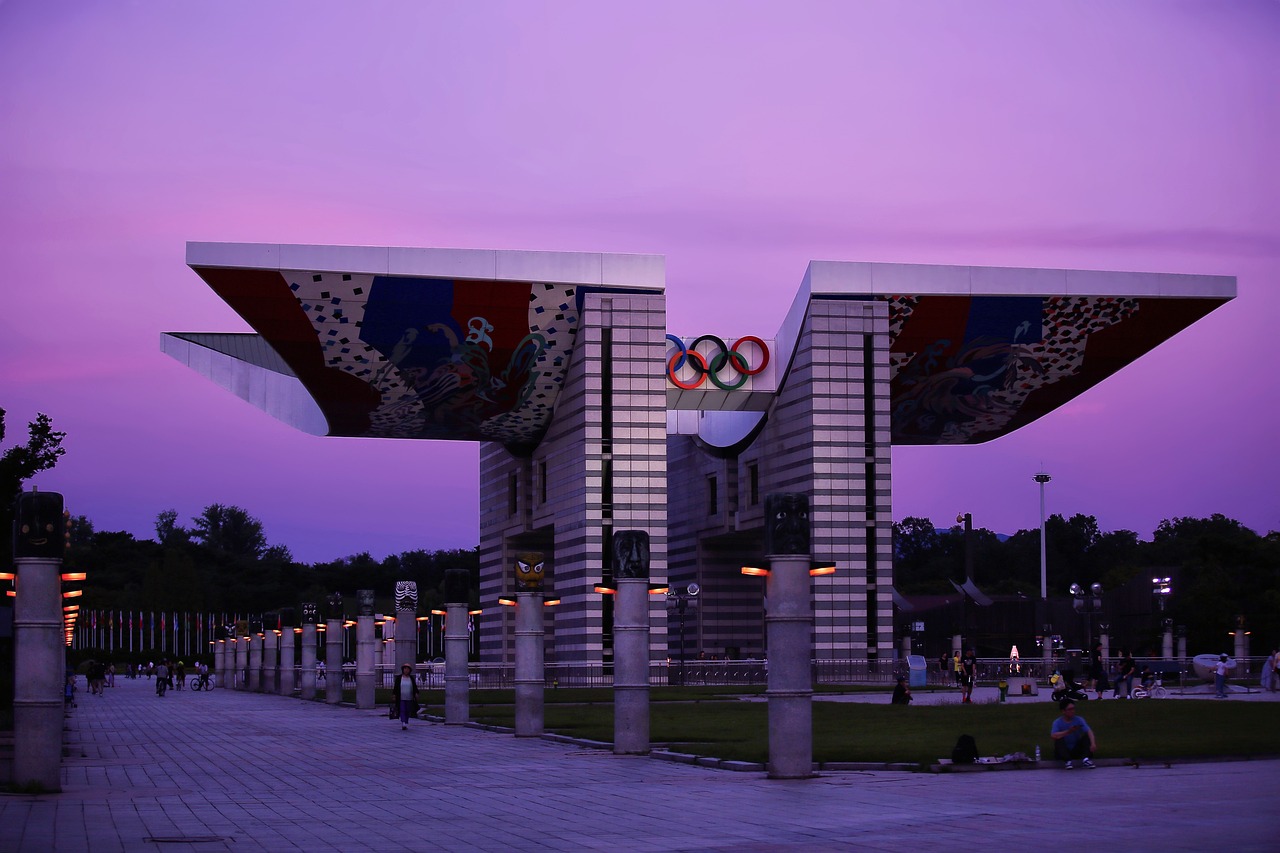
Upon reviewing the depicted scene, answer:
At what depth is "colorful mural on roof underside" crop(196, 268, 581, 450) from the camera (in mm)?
64312

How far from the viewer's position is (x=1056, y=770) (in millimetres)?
22391

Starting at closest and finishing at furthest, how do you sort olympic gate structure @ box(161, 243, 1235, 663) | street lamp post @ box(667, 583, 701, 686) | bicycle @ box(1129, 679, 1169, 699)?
bicycle @ box(1129, 679, 1169, 699) → olympic gate structure @ box(161, 243, 1235, 663) → street lamp post @ box(667, 583, 701, 686)

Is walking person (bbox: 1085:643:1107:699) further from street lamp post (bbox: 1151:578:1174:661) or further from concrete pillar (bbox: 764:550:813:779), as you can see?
concrete pillar (bbox: 764:550:813:779)

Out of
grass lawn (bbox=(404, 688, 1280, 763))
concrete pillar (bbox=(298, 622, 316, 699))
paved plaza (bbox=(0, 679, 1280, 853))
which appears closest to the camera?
paved plaza (bbox=(0, 679, 1280, 853))

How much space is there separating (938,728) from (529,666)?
8.74 m

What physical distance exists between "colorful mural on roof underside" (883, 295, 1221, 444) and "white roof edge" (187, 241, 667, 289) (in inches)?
487

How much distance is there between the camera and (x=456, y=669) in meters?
39.4

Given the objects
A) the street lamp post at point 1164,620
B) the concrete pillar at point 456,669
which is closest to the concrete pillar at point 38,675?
the concrete pillar at point 456,669

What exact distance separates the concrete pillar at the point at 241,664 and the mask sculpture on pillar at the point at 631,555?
55555mm

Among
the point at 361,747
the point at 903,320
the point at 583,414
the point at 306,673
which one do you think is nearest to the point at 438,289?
the point at 583,414

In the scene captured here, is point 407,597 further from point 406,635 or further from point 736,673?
point 736,673

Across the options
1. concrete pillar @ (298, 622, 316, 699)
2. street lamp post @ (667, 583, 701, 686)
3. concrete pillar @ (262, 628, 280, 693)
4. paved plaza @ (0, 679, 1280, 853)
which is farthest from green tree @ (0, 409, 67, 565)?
street lamp post @ (667, 583, 701, 686)

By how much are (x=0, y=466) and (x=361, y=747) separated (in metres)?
11.2

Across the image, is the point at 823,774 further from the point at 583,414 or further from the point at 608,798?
→ the point at 583,414
